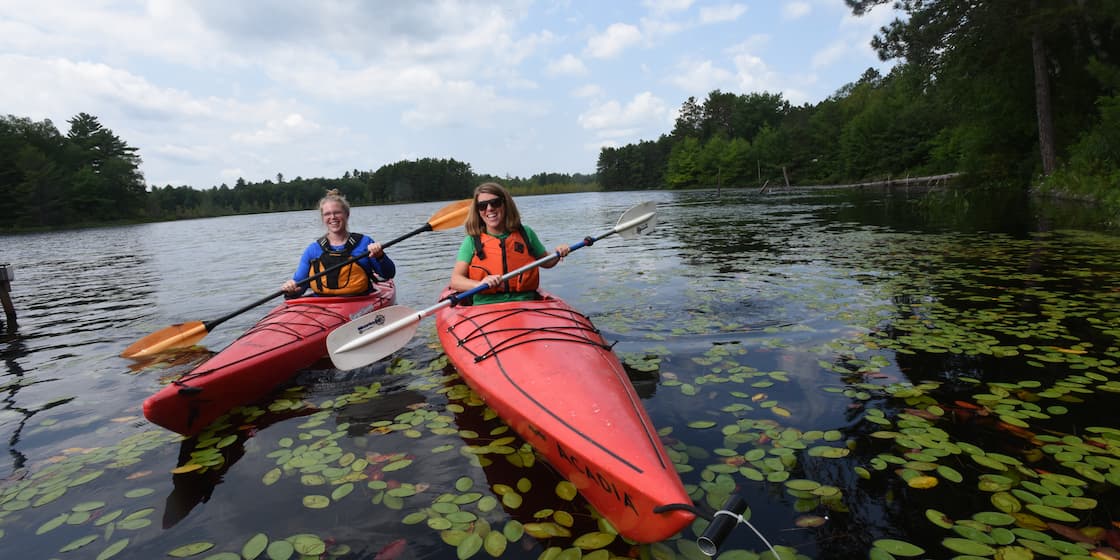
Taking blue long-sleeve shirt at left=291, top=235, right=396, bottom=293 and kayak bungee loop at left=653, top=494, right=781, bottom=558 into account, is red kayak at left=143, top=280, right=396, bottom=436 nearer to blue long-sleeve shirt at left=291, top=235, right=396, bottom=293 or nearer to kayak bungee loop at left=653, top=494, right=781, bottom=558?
blue long-sleeve shirt at left=291, top=235, right=396, bottom=293

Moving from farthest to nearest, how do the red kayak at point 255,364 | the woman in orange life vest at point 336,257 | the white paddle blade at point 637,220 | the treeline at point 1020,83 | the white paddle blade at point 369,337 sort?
the treeline at point 1020,83 < the white paddle blade at point 637,220 < the woman in orange life vest at point 336,257 < the white paddle blade at point 369,337 < the red kayak at point 255,364

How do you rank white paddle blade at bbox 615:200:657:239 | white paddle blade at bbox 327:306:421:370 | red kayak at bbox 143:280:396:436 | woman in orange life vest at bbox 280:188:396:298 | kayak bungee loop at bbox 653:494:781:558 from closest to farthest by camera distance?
1. kayak bungee loop at bbox 653:494:781:558
2. red kayak at bbox 143:280:396:436
3. white paddle blade at bbox 327:306:421:370
4. woman in orange life vest at bbox 280:188:396:298
5. white paddle blade at bbox 615:200:657:239

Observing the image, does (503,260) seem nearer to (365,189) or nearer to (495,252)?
(495,252)

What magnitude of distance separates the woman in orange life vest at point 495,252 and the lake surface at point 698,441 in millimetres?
1004

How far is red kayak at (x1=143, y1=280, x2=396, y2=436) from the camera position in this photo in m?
3.55

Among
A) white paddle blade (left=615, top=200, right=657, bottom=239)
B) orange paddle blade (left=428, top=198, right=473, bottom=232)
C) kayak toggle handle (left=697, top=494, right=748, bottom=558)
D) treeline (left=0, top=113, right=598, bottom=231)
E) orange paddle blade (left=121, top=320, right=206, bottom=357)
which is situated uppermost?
treeline (left=0, top=113, right=598, bottom=231)

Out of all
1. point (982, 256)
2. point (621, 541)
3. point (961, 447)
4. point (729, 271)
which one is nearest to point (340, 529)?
point (621, 541)

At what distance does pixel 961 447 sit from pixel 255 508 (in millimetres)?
4187

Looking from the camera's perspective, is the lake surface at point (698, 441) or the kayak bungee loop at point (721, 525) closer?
the kayak bungee loop at point (721, 525)

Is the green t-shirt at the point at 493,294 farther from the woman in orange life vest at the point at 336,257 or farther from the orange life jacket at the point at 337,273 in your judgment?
the orange life jacket at the point at 337,273

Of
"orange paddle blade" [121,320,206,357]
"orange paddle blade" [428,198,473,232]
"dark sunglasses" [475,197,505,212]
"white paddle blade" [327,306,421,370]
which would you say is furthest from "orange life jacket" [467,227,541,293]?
"orange paddle blade" [121,320,206,357]

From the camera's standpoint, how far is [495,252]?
493 centimetres

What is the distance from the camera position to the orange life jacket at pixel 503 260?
4.92 metres

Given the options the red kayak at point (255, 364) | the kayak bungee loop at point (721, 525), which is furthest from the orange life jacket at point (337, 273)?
the kayak bungee loop at point (721, 525)
